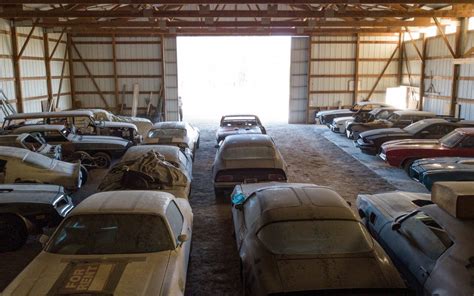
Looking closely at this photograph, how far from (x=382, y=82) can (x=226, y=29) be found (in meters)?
9.36

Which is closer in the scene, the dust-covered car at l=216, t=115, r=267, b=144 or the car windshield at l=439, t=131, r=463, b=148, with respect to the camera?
the car windshield at l=439, t=131, r=463, b=148

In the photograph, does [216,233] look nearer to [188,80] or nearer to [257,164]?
[257,164]

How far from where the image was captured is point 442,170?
8.50 meters

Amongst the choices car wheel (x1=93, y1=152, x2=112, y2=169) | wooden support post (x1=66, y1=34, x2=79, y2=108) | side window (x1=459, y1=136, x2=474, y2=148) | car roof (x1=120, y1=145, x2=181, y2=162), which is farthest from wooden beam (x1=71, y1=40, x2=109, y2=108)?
side window (x1=459, y1=136, x2=474, y2=148)

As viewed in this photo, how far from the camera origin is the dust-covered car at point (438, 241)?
3.87 meters

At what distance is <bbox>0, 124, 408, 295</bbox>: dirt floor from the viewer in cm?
557

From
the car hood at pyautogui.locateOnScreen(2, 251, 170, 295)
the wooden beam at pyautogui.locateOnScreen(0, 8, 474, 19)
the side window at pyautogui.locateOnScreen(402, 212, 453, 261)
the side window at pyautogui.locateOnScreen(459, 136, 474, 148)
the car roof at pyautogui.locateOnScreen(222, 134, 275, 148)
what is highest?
the wooden beam at pyautogui.locateOnScreen(0, 8, 474, 19)

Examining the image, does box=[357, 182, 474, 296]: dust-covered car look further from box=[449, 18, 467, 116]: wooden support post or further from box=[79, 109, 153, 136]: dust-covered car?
box=[449, 18, 467, 116]: wooden support post

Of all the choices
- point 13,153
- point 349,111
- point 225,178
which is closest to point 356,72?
point 349,111

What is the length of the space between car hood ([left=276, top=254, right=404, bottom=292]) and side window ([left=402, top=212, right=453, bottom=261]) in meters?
0.77

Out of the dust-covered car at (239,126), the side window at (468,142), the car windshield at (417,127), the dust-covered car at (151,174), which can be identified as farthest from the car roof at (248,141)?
the car windshield at (417,127)

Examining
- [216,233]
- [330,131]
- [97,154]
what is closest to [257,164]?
[216,233]

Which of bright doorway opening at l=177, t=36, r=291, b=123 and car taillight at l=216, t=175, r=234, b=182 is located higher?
bright doorway opening at l=177, t=36, r=291, b=123

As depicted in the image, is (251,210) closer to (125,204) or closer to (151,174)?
(125,204)
